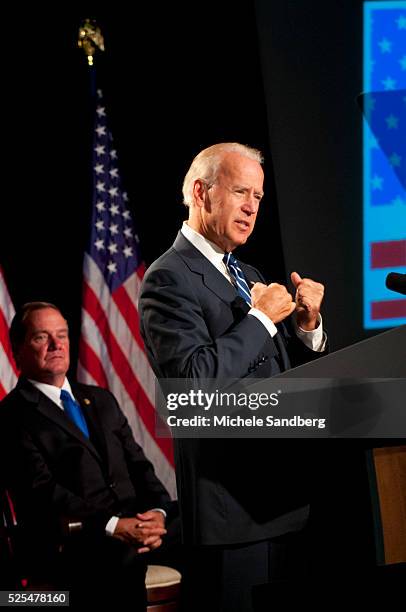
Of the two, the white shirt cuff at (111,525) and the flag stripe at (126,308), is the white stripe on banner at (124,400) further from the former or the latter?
the white shirt cuff at (111,525)

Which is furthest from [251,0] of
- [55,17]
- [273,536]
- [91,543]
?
[273,536]

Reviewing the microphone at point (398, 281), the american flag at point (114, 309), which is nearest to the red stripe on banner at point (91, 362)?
the american flag at point (114, 309)

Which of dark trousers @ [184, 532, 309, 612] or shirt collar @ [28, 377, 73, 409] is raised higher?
shirt collar @ [28, 377, 73, 409]

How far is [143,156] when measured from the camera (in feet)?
9.93

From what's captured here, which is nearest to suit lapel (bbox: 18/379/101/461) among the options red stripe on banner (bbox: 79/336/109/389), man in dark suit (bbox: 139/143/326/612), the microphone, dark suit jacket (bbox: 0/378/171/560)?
dark suit jacket (bbox: 0/378/171/560)

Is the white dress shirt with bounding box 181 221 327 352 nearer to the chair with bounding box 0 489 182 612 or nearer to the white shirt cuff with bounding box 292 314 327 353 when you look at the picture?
the white shirt cuff with bounding box 292 314 327 353

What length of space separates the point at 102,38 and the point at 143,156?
1.48ft

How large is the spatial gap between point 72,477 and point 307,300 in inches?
52.8

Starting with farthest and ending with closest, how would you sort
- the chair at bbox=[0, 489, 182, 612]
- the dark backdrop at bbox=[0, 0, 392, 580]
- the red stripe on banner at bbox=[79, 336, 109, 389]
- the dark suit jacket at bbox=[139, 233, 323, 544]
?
the red stripe on banner at bbox=[79, 336, 109, 389], the chair at bbox=[0, 489, 182, 612], the dark backdrop at bbox=[0, 0, 392, 580], the dark suit jacket at bbox=[139, 233, 323, 544]

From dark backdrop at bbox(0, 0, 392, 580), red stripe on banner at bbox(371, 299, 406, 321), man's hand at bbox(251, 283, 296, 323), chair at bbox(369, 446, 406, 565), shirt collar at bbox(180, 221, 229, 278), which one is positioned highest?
dark backdrop at bbox(0, 0, 392, 580)

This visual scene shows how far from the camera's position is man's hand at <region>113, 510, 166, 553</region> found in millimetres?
2258

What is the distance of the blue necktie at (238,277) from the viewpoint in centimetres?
148

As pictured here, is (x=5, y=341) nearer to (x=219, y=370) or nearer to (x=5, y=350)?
(x=5, y=350)

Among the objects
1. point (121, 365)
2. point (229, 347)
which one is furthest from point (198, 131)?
point (229, 347)
